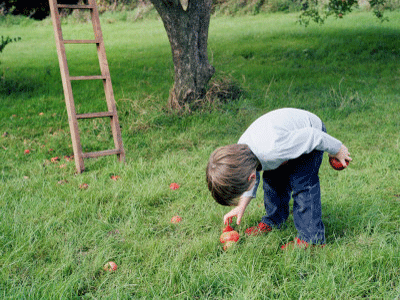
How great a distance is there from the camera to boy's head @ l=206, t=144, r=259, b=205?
94.0 inches

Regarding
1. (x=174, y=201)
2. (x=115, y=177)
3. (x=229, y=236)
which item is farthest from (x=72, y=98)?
(x=229, y=236)

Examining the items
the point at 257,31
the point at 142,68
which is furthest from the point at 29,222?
the point at 257,31

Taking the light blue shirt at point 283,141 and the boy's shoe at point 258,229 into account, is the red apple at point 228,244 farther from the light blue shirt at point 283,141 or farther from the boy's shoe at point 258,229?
the light blue shirt at point 283,141

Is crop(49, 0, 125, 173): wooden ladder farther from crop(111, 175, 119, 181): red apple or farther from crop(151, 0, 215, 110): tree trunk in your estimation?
crop(151, 0, 215, 110): tree trunk

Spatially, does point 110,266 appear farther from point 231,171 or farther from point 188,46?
point 188,46

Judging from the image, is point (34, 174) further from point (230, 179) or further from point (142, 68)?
point (142, 68)

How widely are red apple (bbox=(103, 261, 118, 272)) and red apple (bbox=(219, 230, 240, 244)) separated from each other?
793 mm

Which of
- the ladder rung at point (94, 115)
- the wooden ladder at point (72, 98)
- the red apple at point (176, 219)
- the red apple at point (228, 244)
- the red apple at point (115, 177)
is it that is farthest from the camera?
the ladder rung at point (94, 115)

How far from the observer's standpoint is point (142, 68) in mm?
9750

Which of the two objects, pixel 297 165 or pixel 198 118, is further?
pixel 198 118

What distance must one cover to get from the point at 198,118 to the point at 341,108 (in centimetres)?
244

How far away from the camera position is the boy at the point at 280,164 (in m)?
2.42

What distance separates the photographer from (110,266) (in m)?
2.61

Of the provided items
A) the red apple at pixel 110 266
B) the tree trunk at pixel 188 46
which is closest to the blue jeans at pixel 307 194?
the red apple at pixel 110 266
